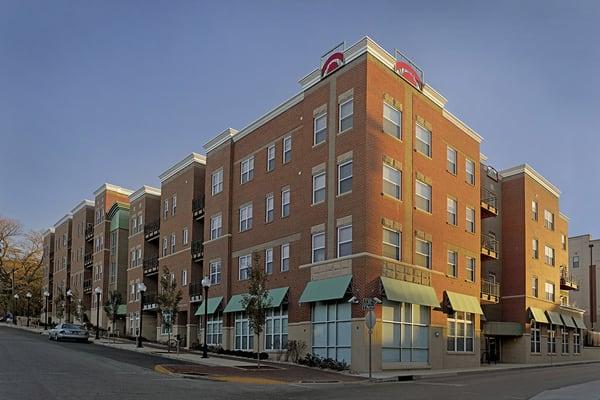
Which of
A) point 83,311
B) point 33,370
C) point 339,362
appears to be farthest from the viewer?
point 83,311

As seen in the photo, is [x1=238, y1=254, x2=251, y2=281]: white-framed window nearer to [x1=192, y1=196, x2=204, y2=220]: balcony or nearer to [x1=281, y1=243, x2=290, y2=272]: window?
[x1=281, y1=243, x2=290, y2=272]: window

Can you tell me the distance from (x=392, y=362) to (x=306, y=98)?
49.8 ft

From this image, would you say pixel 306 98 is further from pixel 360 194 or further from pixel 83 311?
pixel 83 311

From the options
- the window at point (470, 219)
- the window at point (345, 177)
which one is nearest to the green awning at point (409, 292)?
the window at point (345, 177)

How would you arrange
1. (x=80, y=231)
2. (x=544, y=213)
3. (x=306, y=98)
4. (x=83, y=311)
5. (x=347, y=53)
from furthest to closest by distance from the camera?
(x=80, y=231) → (x=83, y=311) → (x=544, y=213) → (x=306, y=98) → (x=347, y=53)

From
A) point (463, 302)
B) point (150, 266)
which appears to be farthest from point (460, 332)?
point (150, 266)

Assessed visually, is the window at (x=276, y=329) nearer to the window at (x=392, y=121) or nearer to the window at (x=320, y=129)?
the window at (x=320, y=129)

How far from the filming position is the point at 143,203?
61.9 meters

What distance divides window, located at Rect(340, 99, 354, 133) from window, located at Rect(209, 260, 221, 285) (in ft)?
50.3

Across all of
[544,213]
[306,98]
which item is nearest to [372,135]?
[306,98]

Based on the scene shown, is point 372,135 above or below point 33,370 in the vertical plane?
above

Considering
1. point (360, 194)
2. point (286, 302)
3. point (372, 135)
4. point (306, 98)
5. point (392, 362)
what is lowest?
point (392, 362)

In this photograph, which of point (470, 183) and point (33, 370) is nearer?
point (33, 370)

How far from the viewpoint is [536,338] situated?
A: 52.1 metres
